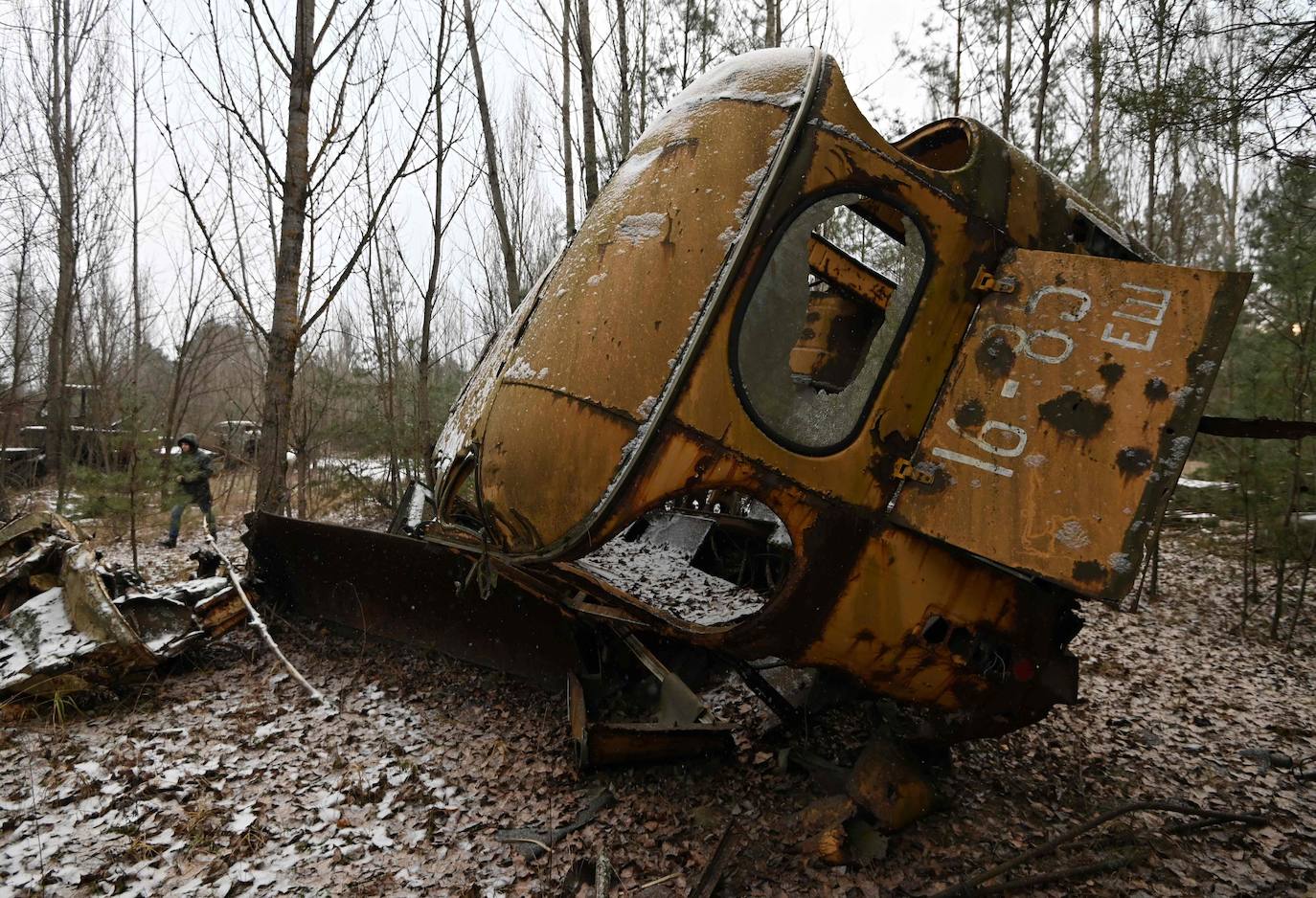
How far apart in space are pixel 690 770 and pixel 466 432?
2221mm

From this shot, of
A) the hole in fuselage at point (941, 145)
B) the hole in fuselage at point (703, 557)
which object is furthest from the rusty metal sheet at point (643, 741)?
the hole in fuselage at point (941, 145)

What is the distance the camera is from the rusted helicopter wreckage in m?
2.56

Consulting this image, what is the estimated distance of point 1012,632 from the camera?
2996mm

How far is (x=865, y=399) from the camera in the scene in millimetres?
2795

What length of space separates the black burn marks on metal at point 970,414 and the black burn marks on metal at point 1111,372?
41 centimetres

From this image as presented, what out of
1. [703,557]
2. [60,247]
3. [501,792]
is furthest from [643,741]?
[60,247]

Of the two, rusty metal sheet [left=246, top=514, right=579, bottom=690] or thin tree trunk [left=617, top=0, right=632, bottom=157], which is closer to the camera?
rusty metal sheet [left=246, top=514, right=579, bottom=690]

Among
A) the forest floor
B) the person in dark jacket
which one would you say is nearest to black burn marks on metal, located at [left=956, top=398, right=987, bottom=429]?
the forest floor

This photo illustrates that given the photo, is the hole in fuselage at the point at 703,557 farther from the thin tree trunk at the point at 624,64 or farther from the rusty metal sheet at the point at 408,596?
the thin tree trunk at the point at 624,64

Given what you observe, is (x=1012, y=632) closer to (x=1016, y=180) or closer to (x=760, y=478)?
(x=760, y=478)

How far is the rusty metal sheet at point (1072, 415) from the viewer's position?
2.50 m

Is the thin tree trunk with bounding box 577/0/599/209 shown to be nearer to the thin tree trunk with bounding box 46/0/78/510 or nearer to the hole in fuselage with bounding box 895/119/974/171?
the hole in fuselage with bounding box 895/119/974/171

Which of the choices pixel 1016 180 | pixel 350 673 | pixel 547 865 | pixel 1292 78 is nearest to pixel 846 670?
pixel 547 865

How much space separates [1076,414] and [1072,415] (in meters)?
0.01
